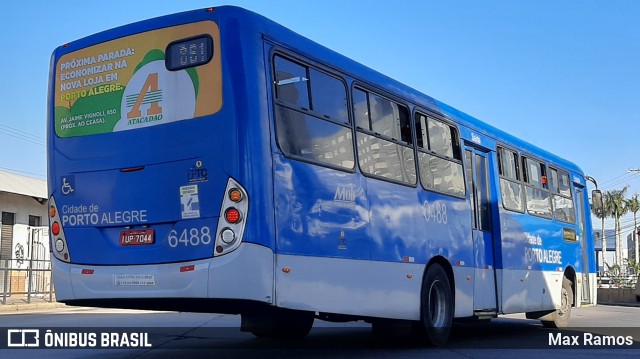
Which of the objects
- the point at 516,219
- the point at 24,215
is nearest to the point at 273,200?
the point at 516,219

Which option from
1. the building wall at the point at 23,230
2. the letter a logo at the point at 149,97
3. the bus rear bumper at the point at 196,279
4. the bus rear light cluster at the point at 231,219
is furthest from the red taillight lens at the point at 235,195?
the building wall at the point at 23,230

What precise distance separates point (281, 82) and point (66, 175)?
2597 millimetres

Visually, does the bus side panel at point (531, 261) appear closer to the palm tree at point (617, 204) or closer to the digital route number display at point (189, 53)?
the digital route number display at point (189, 53)

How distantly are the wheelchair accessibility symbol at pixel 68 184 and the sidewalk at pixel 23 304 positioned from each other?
609 inches

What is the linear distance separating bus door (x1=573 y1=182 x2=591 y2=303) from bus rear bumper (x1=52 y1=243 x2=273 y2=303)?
1097 centimetres

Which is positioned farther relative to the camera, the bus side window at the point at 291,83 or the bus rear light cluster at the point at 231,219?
the bus side window at the point at 291,83

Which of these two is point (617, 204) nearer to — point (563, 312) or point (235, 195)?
point (563, 312)

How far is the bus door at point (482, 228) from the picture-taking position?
11.6m

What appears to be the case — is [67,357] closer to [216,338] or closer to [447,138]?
[216,338]

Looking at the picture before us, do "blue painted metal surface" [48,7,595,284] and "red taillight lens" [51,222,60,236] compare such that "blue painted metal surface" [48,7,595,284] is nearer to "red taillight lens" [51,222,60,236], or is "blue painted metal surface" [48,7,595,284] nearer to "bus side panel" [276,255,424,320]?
"bus side panel" [276,255,424,320]

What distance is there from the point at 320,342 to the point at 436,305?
2.07m

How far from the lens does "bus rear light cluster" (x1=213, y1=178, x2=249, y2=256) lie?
7.01 m

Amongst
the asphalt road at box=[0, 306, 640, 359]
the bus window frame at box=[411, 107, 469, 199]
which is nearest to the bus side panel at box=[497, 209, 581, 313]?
the asphalt road at box=[0, 306, 640, 359]

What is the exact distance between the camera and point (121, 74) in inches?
311
